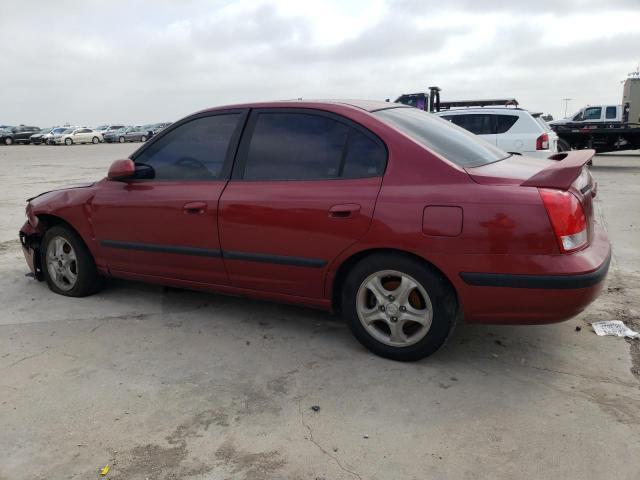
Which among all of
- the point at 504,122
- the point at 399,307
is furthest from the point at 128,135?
the point at 399,307

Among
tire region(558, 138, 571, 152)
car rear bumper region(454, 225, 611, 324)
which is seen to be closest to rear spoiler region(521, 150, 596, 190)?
car rear bumper region(454, 225, 611, 324)

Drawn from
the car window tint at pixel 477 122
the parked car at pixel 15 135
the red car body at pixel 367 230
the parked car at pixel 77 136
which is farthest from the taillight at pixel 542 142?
the parked car at pixel 15 135

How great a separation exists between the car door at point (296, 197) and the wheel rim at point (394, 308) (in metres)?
0.30

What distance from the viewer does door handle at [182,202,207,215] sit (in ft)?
12.0

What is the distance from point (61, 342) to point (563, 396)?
10.4ft

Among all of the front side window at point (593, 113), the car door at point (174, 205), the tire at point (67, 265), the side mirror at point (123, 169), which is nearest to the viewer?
the car door at point (174, 205)

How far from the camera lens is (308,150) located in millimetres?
3424

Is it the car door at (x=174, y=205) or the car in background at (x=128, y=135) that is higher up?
the car in background at (x=128, y=135)

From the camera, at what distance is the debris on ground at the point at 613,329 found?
359cm

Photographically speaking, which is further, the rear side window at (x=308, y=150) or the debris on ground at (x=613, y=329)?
the debris on ground at (x=613, y=329)

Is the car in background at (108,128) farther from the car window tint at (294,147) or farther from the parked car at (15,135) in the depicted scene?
the car window tint at (294,147)

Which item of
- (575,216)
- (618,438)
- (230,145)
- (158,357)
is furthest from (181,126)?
(618,438)

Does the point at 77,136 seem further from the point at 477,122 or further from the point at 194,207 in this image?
the point at 194,207

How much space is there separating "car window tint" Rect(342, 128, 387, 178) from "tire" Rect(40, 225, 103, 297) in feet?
8.07
